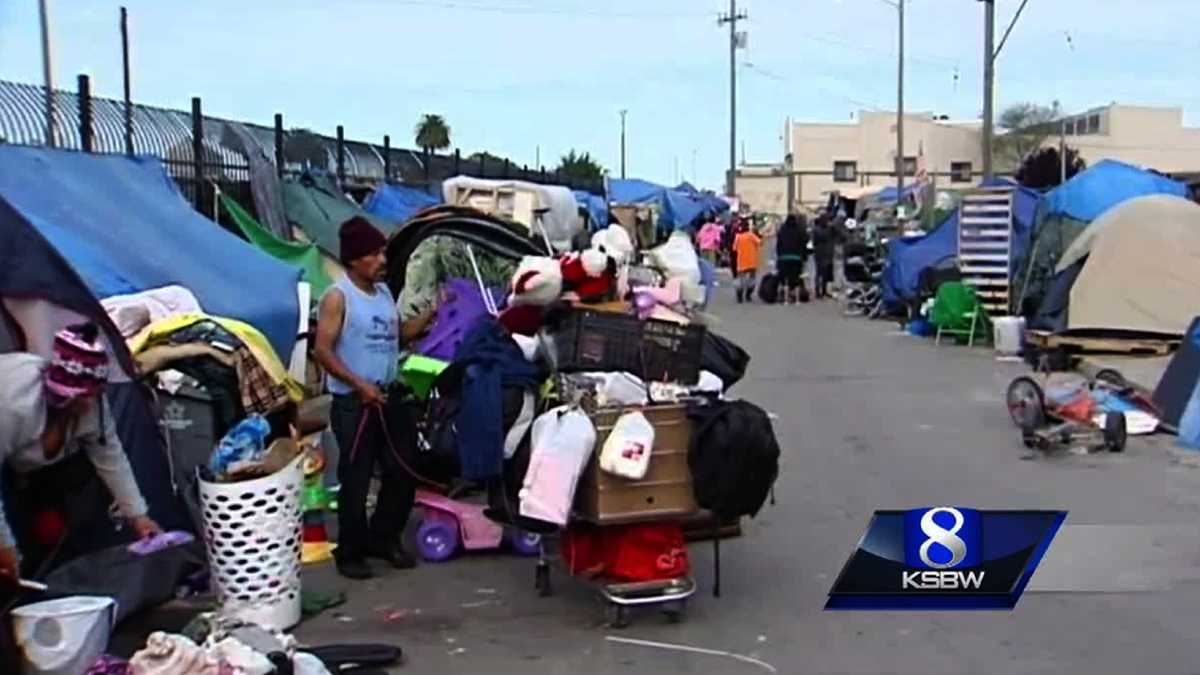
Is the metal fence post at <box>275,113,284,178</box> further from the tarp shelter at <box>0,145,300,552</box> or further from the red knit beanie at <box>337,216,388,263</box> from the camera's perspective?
the red knit beanie at <box>337,216,388,263</box>

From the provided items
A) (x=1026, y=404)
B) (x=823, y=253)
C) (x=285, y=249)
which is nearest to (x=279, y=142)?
(x=285, y=249)

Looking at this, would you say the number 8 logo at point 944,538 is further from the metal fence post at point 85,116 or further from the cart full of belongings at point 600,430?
the metal fence post at point 85,116

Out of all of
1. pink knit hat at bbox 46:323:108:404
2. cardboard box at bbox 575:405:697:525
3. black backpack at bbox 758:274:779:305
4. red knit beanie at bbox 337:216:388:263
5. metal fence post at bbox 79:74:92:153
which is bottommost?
black backpack at bbox 758:274:779:305

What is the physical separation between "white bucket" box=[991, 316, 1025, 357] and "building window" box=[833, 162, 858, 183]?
6102cm

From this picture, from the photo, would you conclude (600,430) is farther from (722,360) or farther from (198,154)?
(198,154)

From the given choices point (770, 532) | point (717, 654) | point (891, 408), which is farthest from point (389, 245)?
point (891, 408)

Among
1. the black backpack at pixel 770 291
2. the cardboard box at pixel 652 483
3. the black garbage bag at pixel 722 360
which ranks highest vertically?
the black garbage bag at pixel 722 360

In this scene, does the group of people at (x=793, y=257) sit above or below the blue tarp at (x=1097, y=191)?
below

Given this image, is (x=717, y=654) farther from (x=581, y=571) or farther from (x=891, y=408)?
(x=891, y=408)

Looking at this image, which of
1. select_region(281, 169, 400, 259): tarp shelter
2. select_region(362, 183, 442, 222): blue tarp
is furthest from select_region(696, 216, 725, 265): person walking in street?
select_region(281, 169, 400, 259): tarp shelter

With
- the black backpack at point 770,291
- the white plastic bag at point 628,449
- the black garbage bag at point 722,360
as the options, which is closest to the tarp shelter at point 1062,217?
the black backpack at point 770,291

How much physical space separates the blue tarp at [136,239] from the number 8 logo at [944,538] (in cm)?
467

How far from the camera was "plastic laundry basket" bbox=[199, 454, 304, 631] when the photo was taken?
650cm

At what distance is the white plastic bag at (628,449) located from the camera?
21.2 ft
